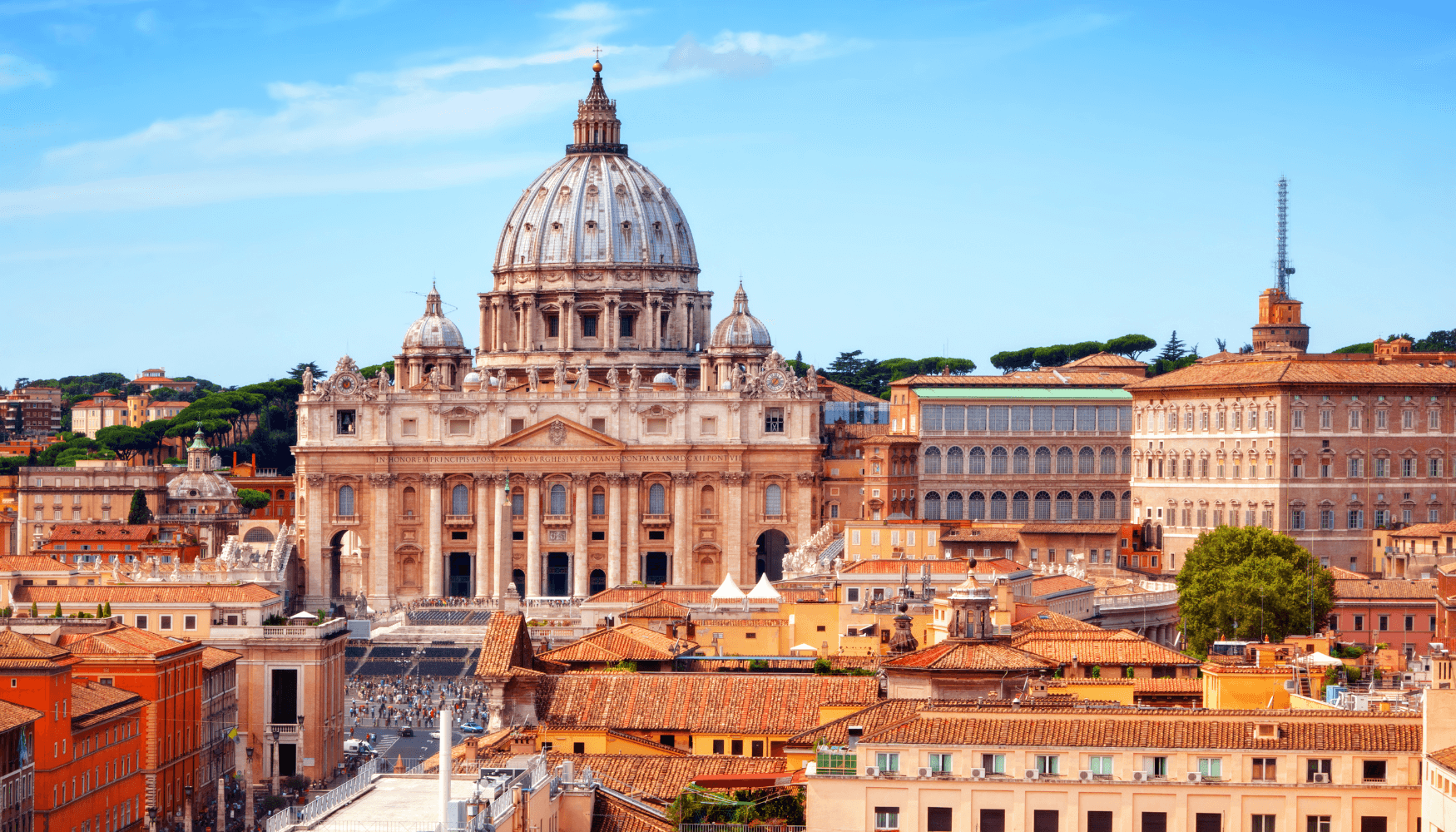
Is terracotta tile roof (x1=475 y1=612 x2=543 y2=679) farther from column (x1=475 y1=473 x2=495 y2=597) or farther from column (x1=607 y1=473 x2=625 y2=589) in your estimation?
column (x1=475 y1=473 x2=495 y2=597)

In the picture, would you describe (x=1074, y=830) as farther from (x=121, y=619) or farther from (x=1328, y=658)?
(x=121, y=619)

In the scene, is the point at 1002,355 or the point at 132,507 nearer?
the point at 132,507

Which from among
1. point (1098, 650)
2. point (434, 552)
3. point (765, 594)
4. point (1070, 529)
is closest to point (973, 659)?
point (1098, 650)

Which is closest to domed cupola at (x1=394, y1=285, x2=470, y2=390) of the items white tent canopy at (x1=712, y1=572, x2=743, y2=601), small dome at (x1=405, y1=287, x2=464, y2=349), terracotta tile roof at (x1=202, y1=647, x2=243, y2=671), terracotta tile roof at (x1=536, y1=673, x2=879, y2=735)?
small dome at (x1=405, y1=287, x2=464, y2=349)

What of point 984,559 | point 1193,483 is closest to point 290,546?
point 1193,483

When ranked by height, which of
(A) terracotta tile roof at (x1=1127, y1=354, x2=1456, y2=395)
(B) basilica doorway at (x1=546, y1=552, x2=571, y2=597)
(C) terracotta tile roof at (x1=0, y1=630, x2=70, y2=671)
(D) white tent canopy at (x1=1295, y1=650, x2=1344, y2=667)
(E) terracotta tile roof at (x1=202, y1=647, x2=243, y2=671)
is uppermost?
(A) terracotta tile roof at (x1=1127, y1=354, x2=1456, y2=395)

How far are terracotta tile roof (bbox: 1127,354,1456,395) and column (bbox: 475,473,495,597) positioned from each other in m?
33.2

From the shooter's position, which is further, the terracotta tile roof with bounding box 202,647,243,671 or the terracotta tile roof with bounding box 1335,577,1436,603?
the terracotta tile roof with bounding box 1335,577,1436,603

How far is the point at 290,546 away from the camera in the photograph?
403 feet

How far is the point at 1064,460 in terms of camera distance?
118625mm

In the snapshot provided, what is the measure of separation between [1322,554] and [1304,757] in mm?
69959

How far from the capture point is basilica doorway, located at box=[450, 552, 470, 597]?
126 metres

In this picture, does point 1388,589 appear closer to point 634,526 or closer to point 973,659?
point 973,659

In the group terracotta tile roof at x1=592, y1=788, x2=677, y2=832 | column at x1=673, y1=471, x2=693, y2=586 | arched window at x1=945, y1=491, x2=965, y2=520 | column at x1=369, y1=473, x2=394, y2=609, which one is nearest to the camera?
terracotta tile roof at x1=592, y1=788, x2=677, y2=832
